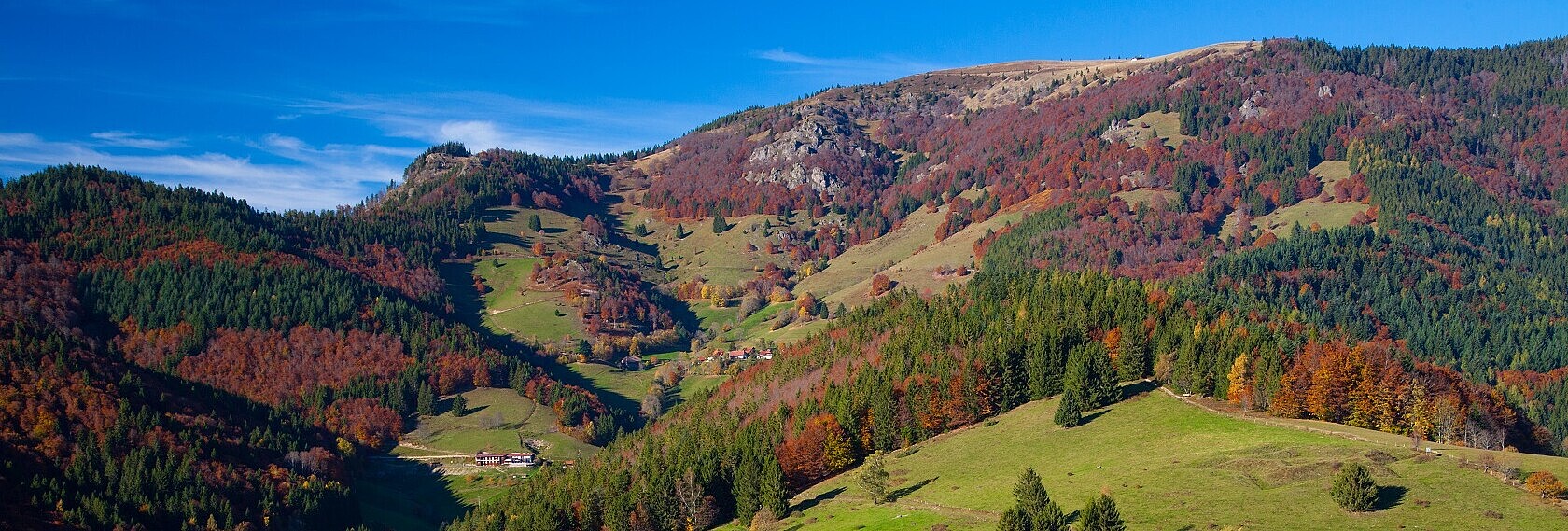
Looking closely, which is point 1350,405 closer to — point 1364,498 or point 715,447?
point 1364,498

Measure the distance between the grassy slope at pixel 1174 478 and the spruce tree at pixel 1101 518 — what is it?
214 inches

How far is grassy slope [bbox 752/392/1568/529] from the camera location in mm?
88312

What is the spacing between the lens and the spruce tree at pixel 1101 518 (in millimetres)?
85938

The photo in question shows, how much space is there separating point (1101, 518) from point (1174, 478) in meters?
21.1

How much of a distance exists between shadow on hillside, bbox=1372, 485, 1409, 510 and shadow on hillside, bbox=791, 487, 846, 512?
179 feet

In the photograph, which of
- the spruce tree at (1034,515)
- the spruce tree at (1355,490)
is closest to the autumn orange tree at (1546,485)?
the spruce tree at (1355,490)

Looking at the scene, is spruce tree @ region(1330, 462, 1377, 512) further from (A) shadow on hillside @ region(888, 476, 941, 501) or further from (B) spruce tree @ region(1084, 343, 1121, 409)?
(B) spruce tree @ region(1084, 343, 1121, 409)

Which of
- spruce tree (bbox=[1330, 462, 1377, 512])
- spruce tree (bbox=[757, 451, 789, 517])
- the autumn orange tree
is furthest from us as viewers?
spruce tree (bbox=[757, 451, 789, 517])

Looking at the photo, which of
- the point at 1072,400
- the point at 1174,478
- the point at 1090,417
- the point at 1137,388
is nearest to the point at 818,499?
the point at 1072,400

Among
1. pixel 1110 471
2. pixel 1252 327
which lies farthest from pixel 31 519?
pixel 1252 327

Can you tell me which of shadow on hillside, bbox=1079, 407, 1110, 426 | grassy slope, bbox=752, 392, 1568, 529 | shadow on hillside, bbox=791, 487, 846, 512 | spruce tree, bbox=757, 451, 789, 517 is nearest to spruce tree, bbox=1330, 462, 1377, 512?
grassy slope, bbox=752, 392, 1568, 529

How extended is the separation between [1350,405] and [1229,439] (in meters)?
21.3

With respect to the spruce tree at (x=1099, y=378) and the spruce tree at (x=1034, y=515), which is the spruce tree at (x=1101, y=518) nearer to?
the spruce tree at (x=1034, y=515)

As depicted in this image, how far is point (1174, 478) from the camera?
341 feet
